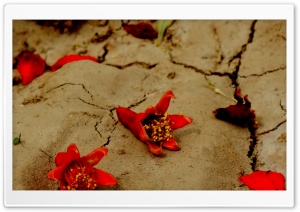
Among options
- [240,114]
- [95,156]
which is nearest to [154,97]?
[240,114]

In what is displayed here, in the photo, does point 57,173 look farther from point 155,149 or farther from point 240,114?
point 240,114

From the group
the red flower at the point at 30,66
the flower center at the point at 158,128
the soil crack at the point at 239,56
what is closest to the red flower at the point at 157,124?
the flower center at the point at 158,128

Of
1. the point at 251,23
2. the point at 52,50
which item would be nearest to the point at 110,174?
the point at 52,50

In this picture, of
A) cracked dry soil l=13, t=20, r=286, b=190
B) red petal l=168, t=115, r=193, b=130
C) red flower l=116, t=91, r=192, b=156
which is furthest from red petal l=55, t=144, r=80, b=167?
red petal l=168, t=115, r=193, b=130

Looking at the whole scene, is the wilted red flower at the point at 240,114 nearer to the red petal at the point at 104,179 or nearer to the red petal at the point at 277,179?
the red petal at the point at 277,179

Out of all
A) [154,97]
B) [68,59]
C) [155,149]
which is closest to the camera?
[155,149]

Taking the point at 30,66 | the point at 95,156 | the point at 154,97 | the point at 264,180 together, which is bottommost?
the point at 264,180

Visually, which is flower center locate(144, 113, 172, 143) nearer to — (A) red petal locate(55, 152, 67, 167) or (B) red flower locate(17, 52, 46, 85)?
(A) red petal locate(55, 152, 67, 167)
